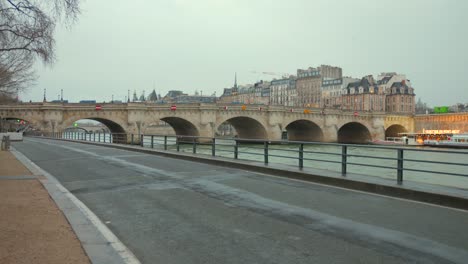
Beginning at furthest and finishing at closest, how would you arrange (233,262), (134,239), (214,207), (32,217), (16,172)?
(16,172) < (214,207) < (32,217) < (134,239) < (233,262)

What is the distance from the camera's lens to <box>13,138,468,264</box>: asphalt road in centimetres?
530

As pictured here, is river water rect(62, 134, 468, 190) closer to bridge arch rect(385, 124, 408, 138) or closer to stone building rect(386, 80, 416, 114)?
bridge arch rect(385, 124, 408, 138)

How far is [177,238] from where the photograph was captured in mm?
6074

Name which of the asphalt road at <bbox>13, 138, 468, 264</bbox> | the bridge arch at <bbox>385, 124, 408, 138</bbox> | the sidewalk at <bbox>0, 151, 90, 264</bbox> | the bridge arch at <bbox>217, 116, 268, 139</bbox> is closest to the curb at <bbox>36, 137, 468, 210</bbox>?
the asphalt road at <bbox>13, 138, 468, 264</bbox>

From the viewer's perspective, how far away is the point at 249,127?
8156cm

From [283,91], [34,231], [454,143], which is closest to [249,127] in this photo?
[454,143]

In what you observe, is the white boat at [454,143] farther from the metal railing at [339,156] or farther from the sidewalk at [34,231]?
the sidewalk at [34,231]

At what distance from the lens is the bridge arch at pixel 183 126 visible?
223 feet

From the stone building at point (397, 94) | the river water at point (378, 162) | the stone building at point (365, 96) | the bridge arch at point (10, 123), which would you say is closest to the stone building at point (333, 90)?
the stone building at point (365, 96)

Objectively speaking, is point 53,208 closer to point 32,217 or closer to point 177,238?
point 32,217

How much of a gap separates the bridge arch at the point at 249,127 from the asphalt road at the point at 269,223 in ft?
197

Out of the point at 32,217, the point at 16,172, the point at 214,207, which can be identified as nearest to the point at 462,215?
the point at 214,207

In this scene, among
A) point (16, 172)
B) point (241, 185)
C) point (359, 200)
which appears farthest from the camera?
point (16, 172)

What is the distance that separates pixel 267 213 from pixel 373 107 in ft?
450
